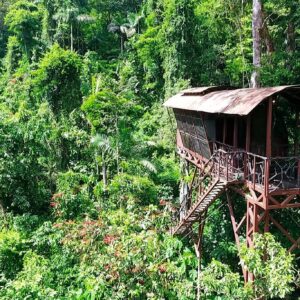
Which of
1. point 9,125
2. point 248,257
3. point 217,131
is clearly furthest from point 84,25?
point 248,257

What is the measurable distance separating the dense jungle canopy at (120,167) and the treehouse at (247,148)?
1.25 meters

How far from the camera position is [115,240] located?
31.2 ft

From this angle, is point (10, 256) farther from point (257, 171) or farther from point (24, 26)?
point (24, 26)

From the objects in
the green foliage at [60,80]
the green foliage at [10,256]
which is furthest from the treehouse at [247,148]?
the green foliage at [60,80]

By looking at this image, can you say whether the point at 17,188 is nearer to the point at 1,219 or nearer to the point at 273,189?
the point at 1,219

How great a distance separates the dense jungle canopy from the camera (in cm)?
873

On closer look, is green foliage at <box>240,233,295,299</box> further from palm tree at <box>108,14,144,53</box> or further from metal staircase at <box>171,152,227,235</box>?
palm tree at <box>108,14,144,53</box>

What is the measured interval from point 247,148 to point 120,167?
9.25m

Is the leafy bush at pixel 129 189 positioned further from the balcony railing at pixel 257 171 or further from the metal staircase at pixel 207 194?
the balcony railing at pixel 257 171

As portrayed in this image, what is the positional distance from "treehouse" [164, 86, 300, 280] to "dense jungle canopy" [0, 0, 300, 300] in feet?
4.11

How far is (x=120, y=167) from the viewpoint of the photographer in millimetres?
18125

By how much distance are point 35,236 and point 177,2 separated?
53.5ft

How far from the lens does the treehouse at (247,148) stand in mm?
8695

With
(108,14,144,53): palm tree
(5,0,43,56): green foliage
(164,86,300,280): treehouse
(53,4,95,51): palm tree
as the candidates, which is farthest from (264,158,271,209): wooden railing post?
(108,14,144,53): palm tree
